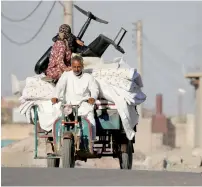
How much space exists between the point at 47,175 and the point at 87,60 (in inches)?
211

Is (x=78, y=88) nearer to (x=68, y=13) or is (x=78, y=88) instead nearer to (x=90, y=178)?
(x=90, y=178)

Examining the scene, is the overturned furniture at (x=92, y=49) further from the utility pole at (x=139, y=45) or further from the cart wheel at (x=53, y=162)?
the utility pole at (x=139, y=45)

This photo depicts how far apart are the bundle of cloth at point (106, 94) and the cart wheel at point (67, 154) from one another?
0.73 m

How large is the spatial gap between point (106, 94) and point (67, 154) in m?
1.38

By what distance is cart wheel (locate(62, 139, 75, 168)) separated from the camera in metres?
13.6

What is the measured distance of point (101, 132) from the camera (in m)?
14.5

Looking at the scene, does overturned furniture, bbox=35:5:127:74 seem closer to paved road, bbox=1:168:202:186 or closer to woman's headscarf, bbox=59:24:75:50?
woman's headscarf, bbox=59:24:75:50

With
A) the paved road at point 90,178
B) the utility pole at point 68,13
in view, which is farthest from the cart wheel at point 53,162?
the utility pole at point 68,13

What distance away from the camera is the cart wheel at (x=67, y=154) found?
44.5 feet

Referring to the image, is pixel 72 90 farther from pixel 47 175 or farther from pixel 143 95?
pixel 47 175

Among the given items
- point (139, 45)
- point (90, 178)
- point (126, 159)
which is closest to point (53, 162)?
point (126, 159)

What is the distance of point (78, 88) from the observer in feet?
46.1

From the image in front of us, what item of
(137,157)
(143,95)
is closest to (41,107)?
(143,95)

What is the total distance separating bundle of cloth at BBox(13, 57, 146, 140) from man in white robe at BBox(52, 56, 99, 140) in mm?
294
